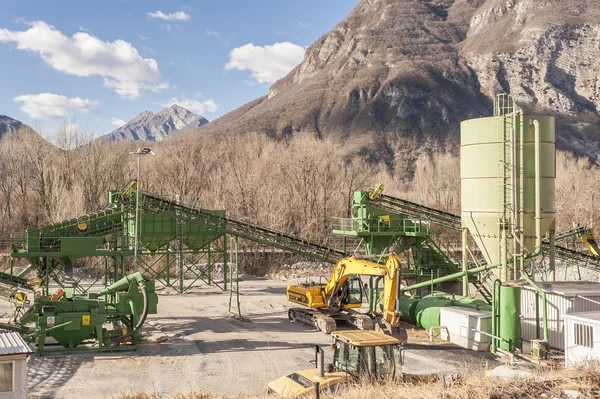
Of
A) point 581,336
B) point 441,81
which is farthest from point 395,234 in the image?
point 441,81

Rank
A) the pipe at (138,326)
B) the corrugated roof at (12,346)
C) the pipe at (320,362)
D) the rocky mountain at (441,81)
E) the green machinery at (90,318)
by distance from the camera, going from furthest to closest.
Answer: the rocky mountain at (441,81) < the pipe at (138,326) < the green machinery at (90,318) < the corrugated roof at (12,346) < the pipe at (320,362)

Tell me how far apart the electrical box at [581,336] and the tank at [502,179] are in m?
3.55

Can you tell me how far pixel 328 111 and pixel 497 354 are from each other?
410 feet

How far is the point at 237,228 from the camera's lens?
100 feet

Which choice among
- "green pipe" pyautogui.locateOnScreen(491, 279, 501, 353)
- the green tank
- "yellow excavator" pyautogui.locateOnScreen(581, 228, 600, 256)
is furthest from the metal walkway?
"green pipe" pyautogui.locateOnScreen(491, 279, 501, 353)

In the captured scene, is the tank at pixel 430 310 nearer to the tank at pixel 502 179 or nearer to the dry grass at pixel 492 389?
the tank at pixel 502 179

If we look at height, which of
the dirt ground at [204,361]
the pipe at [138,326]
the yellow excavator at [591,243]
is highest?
the yellow excavator at [591,243]

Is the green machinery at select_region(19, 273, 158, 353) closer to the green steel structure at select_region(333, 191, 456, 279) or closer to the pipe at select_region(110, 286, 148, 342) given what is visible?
the pipe at select_region(110, 286, 148, 342)

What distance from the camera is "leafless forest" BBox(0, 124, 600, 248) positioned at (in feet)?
177

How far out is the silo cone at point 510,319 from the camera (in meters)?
19.0

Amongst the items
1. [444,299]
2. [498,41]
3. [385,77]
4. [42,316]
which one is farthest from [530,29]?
[42,316]

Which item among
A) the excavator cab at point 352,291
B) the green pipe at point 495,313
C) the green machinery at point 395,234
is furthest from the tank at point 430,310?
the green machinery at point 395,234

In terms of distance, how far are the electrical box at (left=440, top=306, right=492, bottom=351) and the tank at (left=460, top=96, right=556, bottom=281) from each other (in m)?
1.97

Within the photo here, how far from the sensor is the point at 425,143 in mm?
121562
